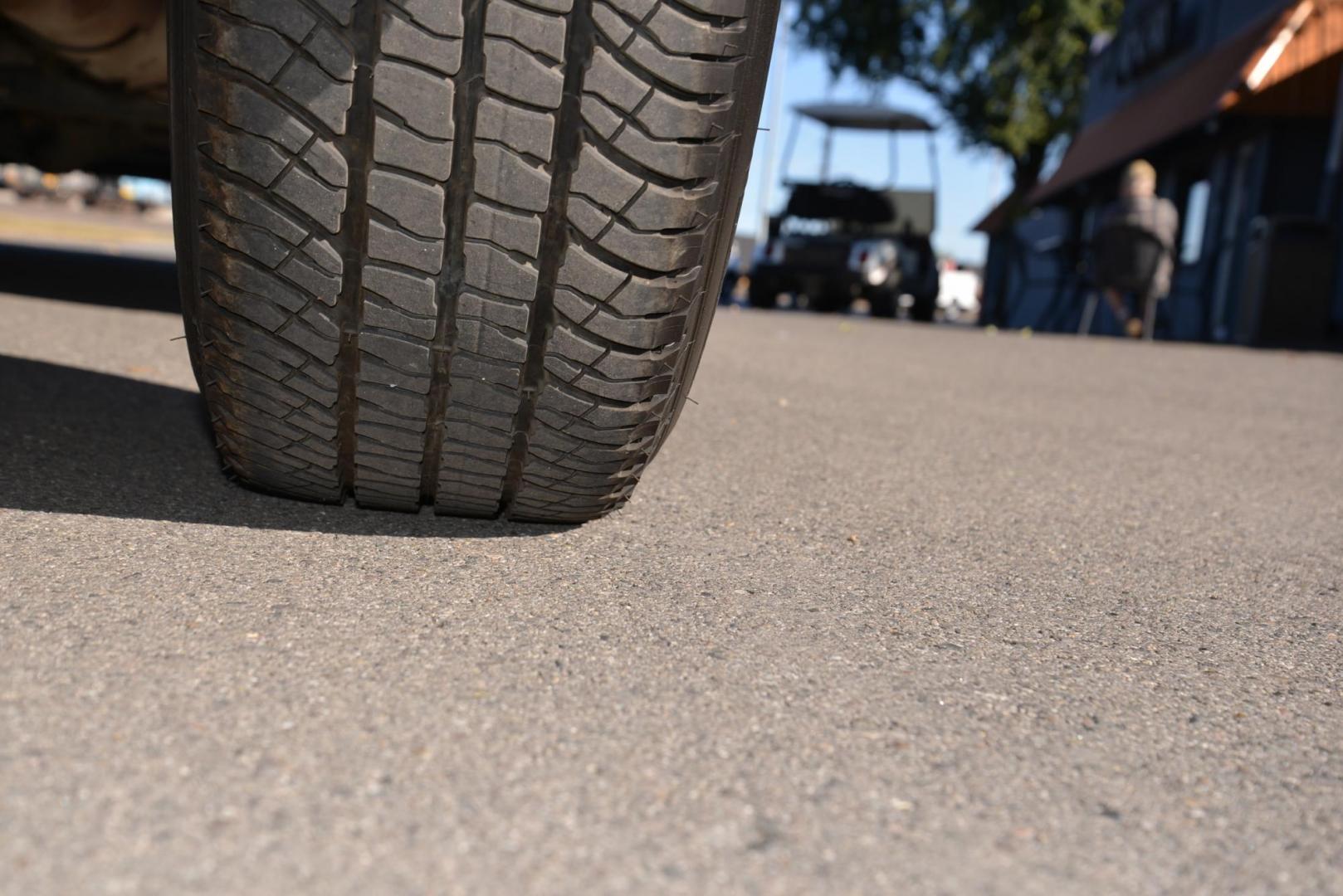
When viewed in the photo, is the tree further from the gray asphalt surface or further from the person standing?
the gray asphalt surface

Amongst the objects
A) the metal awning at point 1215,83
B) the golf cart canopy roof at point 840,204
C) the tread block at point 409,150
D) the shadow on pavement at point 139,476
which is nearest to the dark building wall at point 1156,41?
the metal awning at point 1215,83

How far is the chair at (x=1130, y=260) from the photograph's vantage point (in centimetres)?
1046

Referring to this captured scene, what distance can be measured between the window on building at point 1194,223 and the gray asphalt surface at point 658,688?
13.7 m

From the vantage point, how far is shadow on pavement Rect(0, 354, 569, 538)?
2.01 m

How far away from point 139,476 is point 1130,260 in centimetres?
986

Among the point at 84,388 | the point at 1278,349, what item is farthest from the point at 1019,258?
the point at 84,388

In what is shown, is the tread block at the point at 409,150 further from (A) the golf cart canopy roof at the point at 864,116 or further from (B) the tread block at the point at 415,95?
(A) the golf cart canopy roof at the point at 864,116

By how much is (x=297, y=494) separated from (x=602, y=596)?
0.60 meters

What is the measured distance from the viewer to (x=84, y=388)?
307cm

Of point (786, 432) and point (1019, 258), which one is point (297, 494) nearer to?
point (786, 432)

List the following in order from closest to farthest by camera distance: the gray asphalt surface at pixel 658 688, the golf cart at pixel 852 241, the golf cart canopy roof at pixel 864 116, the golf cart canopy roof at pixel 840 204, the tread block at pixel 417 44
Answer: the gray asphalt surface at pixel 658 688
the tread block at pixel 417 44
the golf cart at pixel 852 241
the golf cart canopy roof at pixel 840 204
the golf cart canopy roof at pixel 864 116

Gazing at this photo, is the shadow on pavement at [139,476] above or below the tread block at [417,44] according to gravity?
below

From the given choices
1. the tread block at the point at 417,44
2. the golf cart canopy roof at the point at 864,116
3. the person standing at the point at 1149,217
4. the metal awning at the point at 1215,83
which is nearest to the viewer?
the tread block at the point at 417,44

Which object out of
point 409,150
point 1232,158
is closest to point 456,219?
point 409,150
